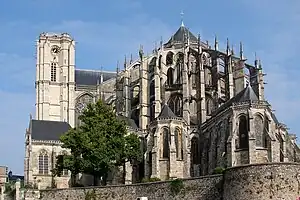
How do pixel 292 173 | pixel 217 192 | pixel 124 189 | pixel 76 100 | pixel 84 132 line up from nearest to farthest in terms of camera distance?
pixel 292 173
pixel 217 192
pixel 124 189
pixel 84 132
pixel 76 100

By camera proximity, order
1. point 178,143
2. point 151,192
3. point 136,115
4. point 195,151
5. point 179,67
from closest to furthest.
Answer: point 151,192
point 178,143
point 195,151
point 136,115
point 179,67

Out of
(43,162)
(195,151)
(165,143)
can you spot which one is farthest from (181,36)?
(43,162)

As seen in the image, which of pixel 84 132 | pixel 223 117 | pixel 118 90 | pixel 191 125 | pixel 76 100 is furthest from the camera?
pixel 76 100

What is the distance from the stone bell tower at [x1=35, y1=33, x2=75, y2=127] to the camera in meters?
87.8

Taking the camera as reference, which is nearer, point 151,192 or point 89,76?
point 151,192

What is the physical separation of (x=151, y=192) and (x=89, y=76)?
5105cm

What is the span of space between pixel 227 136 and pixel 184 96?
11514mm

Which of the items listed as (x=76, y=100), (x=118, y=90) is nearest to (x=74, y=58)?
(x=76, y=100)

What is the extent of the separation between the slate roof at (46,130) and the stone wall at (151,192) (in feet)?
64.7

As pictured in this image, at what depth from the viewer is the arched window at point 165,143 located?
214ft

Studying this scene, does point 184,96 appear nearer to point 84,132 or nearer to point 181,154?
point 181,154

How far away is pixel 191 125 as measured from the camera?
236 ft

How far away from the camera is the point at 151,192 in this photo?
46.5m

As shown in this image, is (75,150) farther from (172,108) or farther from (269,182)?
(269,182)
